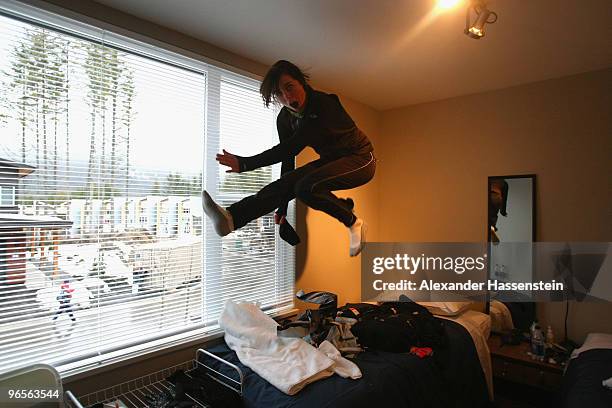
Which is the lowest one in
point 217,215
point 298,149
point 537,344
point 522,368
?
point 522,368

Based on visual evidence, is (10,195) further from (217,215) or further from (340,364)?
(340,364)

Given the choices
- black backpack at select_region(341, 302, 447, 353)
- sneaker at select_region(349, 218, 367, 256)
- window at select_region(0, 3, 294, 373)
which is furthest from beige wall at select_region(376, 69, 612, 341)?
window at select_region(0, 3, 294, 373)

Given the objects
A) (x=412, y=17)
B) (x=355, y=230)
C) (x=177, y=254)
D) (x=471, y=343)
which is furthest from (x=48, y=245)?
(x=471, y=343)

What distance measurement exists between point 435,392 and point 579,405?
691 mm

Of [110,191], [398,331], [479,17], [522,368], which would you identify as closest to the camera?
[479,17]

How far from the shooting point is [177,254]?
83.5 inches

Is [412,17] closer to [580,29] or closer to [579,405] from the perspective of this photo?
[580,29]

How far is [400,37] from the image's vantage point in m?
2.14

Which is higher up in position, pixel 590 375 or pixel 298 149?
pixel 298 149

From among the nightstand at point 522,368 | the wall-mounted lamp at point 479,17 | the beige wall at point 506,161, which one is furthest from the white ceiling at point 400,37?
the nightstand at point 522,368

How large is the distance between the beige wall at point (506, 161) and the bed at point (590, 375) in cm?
35

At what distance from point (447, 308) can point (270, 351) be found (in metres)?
1.60

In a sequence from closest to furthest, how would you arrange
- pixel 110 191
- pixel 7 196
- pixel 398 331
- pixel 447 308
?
pixel 7 196 → pixel 110 191 → pixel 398 331 → pixel 447 308

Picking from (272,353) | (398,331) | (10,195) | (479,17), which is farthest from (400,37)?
(10,195)
